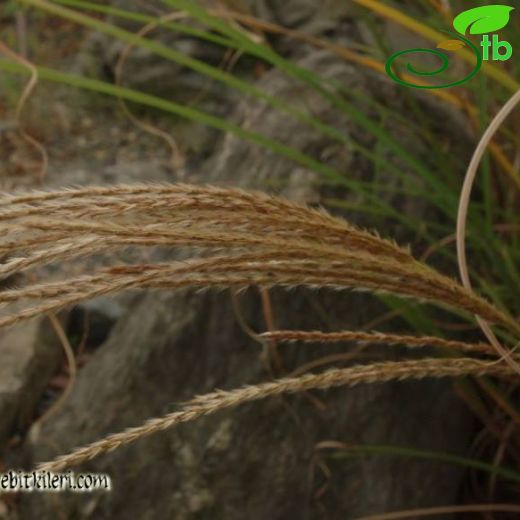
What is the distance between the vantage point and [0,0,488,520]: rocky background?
1187 mm

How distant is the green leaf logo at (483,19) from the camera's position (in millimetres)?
1021

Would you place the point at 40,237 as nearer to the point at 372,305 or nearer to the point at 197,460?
the point at 197,460

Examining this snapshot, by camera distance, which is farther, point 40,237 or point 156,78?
point 156,78

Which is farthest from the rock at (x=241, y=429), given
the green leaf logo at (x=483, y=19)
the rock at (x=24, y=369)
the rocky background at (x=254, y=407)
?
the green leaf logo at (x=483, y=19)

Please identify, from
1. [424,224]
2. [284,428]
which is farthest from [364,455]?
[424,224]

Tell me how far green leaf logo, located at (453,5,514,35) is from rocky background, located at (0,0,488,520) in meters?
0.34

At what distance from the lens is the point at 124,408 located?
4.06 ft

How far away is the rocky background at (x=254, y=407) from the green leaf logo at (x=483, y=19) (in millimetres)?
342

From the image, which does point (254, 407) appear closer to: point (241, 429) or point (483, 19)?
point (241, 429)

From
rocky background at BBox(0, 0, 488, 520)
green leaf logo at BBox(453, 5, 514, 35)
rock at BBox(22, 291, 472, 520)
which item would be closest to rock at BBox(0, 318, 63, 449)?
rocky background at BBox(0, 0, 488, 520)

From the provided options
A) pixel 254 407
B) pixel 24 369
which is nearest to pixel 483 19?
pixel 254 407

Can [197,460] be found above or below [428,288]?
below

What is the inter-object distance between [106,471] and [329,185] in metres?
0.59

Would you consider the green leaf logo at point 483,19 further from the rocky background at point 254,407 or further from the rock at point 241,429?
the rock at point 241,429
